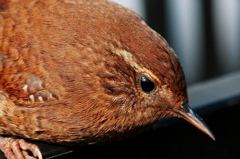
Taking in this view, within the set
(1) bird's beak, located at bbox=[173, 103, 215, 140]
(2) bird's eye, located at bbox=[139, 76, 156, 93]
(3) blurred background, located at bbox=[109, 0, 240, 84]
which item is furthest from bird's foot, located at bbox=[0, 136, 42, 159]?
(3) blurred background, located at bbox=[109, 0, 240, 84]

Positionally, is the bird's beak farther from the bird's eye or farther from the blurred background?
the blurred background

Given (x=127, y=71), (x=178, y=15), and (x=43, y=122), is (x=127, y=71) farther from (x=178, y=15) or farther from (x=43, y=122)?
(x=178, y=15)

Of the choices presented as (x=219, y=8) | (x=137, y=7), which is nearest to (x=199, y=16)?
(x=219, y=8)

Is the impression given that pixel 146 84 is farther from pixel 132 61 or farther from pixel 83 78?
pixel 83 78

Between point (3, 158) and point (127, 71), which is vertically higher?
point (127, 71)

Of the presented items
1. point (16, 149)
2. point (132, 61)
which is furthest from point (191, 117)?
point (16, 149)

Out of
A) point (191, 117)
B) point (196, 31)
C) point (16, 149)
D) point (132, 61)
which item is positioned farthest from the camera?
point (196, 31)

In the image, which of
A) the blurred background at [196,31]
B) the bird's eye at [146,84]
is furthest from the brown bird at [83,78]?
the blurred background at [196,31]
